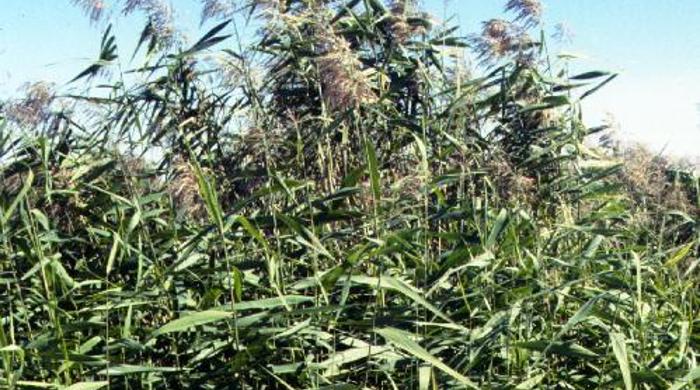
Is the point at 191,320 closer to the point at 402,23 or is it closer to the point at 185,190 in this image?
the point at 185,190

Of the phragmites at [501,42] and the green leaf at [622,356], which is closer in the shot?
the green leaf at [622,356]

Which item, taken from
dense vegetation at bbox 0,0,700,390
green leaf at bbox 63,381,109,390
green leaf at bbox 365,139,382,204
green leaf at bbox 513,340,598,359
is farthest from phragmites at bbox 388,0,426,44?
green leaf at bbox 63,381,109,390

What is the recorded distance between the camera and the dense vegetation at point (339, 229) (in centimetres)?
294

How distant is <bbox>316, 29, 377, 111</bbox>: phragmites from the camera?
120 inches

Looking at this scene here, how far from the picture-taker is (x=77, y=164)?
396 cm

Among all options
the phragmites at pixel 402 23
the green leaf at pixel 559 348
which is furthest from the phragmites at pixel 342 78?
the green leaf at pixel 559 348

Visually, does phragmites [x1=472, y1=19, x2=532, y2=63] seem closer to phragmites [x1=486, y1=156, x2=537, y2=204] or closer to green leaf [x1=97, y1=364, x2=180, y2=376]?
phragmites [x1=486, y1=156, x2=537, y2=204]

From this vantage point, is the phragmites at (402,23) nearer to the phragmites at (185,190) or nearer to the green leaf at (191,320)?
the phragmites at (185,190)

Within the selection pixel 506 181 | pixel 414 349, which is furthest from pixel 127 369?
pixel 506 181

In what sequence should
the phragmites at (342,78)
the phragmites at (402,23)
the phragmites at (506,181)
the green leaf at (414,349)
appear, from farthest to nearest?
the phragmites at (402,23) < the phragmites at (506,181) < the phragmites at (342,78) < the green leaf at (414,349)

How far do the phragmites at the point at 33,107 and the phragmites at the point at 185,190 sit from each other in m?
0.73

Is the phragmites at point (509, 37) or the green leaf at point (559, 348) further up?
the phragmites at point (509, 37)

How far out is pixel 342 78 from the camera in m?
3.08

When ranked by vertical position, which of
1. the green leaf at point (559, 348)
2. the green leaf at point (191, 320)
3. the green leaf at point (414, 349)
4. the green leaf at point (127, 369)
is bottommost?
the green leaf at point (127, 369)
